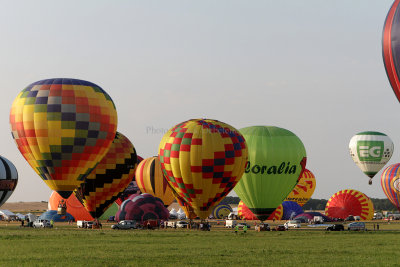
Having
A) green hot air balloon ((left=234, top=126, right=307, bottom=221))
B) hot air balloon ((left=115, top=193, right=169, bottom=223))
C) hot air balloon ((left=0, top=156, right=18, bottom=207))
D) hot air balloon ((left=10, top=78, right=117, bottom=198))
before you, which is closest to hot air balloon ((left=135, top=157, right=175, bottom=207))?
hot air balloon ((left=115, top=193, right=169, bottom=223))

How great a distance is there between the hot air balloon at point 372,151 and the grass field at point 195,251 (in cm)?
3777

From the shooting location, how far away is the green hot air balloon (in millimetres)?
54656

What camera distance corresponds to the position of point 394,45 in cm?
3259

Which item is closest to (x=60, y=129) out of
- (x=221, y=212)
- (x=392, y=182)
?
(x=392, y=182)

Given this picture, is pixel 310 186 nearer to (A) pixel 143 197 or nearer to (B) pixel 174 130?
(A) pixel 143 197

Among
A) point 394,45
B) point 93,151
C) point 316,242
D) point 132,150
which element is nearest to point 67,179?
point 93,151

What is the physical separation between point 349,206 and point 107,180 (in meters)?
39.3

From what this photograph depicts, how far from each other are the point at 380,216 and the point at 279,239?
61.2 meters

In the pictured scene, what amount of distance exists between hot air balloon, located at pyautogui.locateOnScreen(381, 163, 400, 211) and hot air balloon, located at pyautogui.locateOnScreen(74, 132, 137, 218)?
35224mm

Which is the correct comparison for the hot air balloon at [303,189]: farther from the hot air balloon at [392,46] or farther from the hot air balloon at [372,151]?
the hot air balloon at [392,46]

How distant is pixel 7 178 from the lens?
67.9 meters

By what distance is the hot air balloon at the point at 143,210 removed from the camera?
6159cm

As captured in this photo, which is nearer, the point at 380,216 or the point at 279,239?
the point at 279,239

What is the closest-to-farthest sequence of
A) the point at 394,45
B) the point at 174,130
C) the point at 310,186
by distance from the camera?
the point at 394,45, the point at 174,130, the point at 310,186
